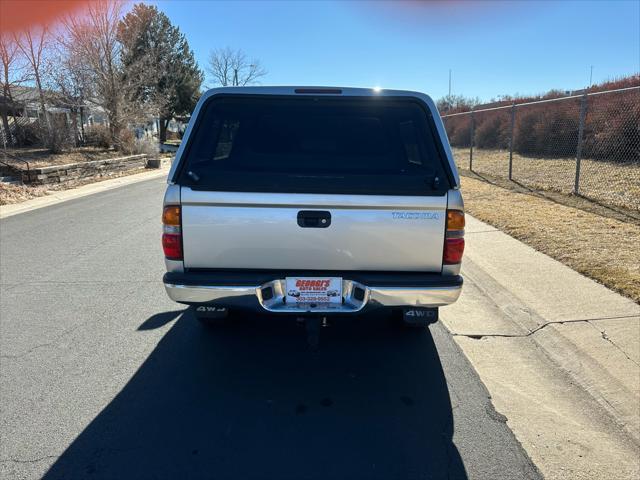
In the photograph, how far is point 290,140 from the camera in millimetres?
3775

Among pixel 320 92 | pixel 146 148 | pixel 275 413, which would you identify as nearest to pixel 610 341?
pixel 275 413

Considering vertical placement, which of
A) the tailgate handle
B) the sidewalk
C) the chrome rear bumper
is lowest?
the sidewalk

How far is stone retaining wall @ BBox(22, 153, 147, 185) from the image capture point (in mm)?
13859

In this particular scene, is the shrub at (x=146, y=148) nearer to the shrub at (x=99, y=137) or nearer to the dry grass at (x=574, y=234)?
the shrub at (x=99, y=137)

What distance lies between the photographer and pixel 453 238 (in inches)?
122

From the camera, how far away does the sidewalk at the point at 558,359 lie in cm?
270

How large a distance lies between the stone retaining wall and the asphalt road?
10.3 metres

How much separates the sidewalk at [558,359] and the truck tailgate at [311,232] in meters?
1.11

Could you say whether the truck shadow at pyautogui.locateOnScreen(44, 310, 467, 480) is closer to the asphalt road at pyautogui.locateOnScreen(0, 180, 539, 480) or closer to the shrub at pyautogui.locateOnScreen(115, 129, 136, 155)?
the asphalt road at pyautogui.locateOnScreen(0, 180, 539, 480)

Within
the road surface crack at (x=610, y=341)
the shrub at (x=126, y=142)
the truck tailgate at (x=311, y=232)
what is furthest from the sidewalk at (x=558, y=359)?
the shrub at (x=126, y=142)

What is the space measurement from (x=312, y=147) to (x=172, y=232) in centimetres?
133

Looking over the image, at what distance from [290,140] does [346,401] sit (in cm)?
201

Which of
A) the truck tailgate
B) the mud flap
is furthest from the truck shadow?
the truck tailgate

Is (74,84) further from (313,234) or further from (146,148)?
(313,234)
